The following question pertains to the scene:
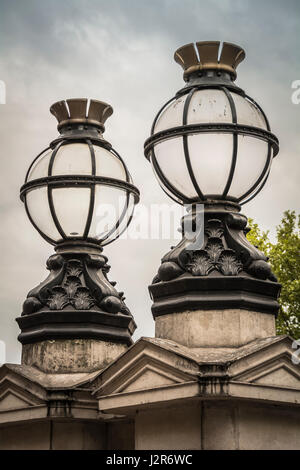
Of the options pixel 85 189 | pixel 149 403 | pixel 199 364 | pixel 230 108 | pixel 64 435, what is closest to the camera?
pixel 199 364

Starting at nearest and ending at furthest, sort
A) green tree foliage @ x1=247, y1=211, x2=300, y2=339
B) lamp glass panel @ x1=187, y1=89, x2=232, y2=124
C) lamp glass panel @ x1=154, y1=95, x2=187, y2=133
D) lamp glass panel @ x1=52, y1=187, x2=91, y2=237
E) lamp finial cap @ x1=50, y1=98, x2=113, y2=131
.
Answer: lamp glass panel @ x1=187, y1=89, x2=232, y2=124, lamp glass panel @ x1=154, y1=95, x2=187, y2=133, lamp glass panel @ x1=52, y1=187, x2=91, y2=237, lamp finial cap @ x1=50, y1=98, x2=113, y2=131, green tree foliage @ x1=247, y1=211, x2=300, y2=339

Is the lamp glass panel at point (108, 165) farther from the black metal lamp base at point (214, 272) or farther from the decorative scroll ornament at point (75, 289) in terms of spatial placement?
the black metal lamp base at point (214, 272)

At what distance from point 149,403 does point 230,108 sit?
2.14m

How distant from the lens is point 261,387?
5145 millimetres

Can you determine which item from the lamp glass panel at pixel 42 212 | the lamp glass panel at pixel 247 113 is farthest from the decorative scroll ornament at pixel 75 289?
the lamp glass panel at pixel 247 113

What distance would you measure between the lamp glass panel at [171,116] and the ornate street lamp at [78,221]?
97 cm

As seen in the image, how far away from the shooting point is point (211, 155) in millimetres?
5945

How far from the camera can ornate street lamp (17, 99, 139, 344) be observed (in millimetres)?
6836

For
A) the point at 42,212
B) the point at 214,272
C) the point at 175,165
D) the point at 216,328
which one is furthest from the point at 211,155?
the point at 42,212

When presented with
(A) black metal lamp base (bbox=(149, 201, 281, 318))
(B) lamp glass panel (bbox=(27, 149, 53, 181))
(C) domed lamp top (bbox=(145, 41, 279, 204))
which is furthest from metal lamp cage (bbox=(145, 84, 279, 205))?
(B) lamp glass panel (bbox=(27, 149, 53, 181))

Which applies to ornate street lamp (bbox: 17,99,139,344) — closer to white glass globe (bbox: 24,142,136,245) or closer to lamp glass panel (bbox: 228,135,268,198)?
white glass globe (bbox: 24,142,136,245)

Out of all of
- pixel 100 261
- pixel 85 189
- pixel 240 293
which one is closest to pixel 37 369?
pixel 100 261

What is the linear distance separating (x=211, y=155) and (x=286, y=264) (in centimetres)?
1840

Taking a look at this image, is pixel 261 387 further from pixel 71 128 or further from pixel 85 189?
pixel 71 128
